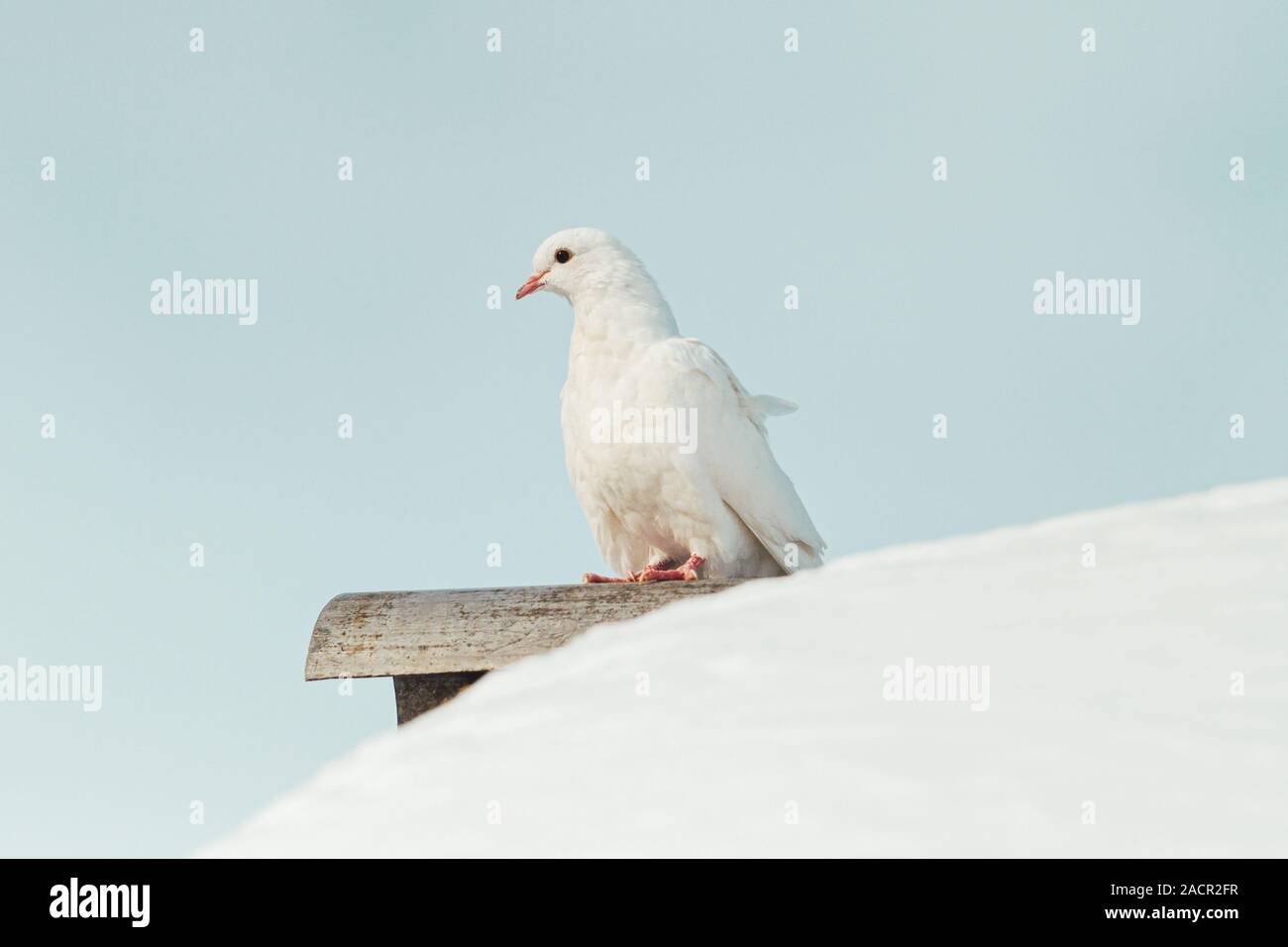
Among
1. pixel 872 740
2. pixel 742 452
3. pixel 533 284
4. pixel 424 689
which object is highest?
pixel 533 284

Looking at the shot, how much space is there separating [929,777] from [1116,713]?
12.7 inches

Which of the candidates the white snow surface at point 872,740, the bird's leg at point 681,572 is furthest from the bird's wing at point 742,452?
the white snow surface at point 872,740

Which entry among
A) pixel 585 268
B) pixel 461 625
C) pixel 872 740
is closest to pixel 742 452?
pixel 585 268

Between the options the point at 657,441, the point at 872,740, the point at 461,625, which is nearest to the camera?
the point at 872,740

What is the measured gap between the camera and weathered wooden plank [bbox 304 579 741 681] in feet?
13.0

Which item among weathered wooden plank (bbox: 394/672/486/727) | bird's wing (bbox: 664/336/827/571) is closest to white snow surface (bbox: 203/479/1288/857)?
weathered wooden plank (bbox: 394/672/486/727)

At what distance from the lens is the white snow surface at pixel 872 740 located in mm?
1698

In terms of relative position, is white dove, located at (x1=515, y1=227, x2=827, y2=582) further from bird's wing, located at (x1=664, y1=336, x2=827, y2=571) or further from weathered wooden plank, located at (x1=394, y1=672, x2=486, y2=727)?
weathered wooden plank, located at (x1=394, y1=672, x2=486, y2=727)

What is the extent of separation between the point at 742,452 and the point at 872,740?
18.8 ft

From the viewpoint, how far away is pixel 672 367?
7230 millimetres

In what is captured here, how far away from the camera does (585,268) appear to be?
793cm

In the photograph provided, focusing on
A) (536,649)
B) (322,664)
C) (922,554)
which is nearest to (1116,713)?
(922,554)

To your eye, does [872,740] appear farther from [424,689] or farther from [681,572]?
[681,572]

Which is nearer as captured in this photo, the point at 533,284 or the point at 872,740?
the point at 872,740
